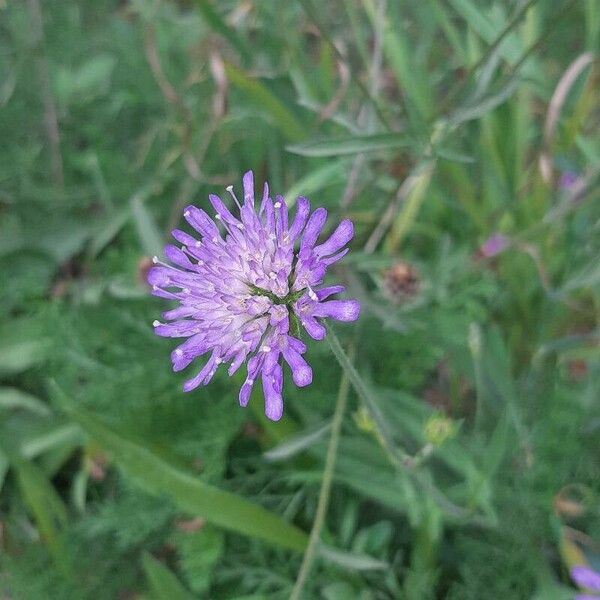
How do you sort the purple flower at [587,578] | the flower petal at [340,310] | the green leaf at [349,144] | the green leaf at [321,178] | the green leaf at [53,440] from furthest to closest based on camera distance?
the green leaf at [53,440], the green leaf at [321,178], the green leaf at [349,144], the purple flower at [587,578], the flower petal at [340,310]

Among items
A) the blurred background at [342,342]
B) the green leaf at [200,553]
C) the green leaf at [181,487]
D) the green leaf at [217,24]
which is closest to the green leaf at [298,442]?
the blurred background at [342,342]

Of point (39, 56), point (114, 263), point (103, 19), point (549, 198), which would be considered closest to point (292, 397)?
point (114, 263)

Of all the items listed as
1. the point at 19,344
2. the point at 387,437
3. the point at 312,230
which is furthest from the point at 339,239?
the point at 19,344

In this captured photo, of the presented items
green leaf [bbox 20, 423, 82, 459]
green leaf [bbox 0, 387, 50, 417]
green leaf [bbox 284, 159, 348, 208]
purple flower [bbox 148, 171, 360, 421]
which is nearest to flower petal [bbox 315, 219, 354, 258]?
purple flower [bbox 148, 171, 360, 421]

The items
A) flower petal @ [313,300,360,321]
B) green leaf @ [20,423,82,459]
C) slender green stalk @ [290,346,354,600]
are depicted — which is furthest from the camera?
green leaf @ [20,423,82,459]

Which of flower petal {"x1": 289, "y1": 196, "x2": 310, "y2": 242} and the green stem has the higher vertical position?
flower petal {"x1": 289, "y1": 196, "x2": 310, "y2": 242}

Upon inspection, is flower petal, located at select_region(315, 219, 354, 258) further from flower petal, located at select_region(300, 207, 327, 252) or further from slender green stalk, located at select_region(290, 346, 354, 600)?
slender green stalk, located at select_region(290, 346, 354, 600)

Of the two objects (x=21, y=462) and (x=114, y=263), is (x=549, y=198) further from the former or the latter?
(x=21, y=462)

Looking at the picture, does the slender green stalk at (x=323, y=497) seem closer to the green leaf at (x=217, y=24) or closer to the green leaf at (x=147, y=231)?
the green leaf at (x=147, y=231)
